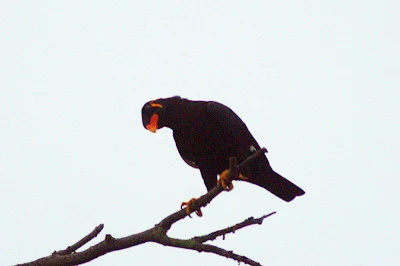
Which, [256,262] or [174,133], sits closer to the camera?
[256,262]

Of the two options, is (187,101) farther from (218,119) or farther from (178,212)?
(178,212)

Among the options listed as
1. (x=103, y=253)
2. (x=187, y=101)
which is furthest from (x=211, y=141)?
(x=103, y=253)

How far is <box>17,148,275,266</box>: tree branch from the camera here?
322 cm

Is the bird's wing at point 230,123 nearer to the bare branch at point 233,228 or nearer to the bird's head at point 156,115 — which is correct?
the bird's head at point 156,115

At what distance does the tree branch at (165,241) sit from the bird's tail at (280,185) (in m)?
1.85

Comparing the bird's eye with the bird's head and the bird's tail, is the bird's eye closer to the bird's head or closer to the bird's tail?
the bird's tail

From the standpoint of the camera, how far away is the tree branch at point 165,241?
322 cm

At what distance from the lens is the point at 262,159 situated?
17.2 feet

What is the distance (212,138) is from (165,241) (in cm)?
206

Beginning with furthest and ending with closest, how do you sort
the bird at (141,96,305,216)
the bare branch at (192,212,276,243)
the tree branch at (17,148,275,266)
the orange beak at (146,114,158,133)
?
the orange beak at (146,114,158,133) → the bird at (141,96,305,216) → the bare branch at (192,212,276,243) → the tree branch at (17,148,275,266)

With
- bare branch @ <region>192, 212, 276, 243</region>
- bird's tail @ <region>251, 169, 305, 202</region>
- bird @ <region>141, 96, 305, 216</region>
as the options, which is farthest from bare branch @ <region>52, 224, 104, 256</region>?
bird's tail @ <region>251, 169, 305, 202</region>

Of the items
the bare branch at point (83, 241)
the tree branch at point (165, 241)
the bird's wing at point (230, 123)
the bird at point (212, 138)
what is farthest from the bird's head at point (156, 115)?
the tree branch at point (165, 241)

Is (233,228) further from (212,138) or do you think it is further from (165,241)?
(212,138)

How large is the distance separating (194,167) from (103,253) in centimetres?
271
